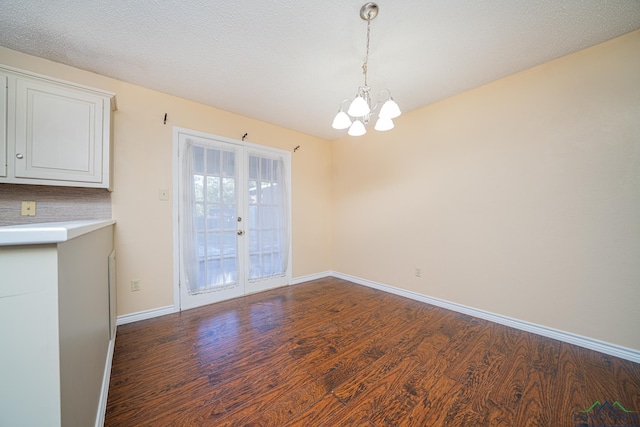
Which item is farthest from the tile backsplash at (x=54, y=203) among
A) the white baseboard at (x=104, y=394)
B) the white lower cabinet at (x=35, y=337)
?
the white lower cabinet at (x=35, y=337)

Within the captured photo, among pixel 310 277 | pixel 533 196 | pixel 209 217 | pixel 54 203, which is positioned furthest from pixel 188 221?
pixel 533 196

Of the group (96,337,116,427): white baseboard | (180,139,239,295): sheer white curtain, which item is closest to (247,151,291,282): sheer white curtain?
(180,139,239,295): sheer white curtain

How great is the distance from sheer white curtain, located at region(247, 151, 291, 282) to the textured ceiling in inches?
45.5

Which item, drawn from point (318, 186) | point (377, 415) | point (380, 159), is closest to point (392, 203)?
point (380, 159)

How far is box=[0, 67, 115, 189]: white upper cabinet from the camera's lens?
1.67 meters

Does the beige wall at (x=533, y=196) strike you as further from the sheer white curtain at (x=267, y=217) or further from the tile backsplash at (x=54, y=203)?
the tile backsplash at (x=54, y=203)

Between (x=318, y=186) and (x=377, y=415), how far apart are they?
3.28m

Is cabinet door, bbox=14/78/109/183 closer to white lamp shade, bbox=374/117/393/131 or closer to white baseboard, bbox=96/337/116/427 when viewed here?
white baseboard, bbox=96/337/116/427

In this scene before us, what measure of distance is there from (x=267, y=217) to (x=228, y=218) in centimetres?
59

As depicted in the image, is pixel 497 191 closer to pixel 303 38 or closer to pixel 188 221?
pixel 303 38

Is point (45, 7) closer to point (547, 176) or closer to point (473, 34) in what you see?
point (473, 34)

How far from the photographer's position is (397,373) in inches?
63.9

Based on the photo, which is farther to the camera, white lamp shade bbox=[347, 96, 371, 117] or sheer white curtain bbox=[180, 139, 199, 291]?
sheer white curtain bbox=[180, 139, 199, 291]

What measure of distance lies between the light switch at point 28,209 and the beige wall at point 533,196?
3.80m
